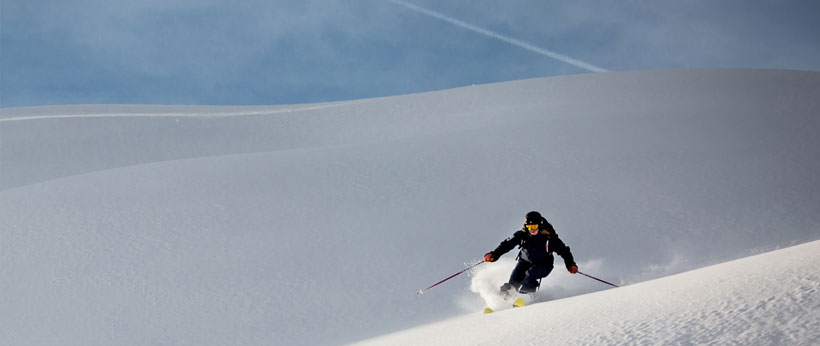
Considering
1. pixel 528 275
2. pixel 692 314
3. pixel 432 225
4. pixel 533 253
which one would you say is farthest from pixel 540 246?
pixel 432 225

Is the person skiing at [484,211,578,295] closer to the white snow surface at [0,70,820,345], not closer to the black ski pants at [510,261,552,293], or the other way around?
the black ski pants at [510,261,552,293]

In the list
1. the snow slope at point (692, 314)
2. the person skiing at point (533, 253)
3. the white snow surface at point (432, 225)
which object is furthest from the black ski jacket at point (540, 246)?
the snow slope at point (692, 314)

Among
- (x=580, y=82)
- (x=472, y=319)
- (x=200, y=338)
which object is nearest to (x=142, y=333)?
(x=200, y=338)

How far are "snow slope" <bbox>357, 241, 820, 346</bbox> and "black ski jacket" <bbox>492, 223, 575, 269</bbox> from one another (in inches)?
46.0

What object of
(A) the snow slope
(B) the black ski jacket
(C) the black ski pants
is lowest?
A: (A) the snow slope

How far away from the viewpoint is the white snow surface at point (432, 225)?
4.10m

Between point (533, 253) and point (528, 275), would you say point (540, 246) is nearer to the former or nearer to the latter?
point (533, 253)

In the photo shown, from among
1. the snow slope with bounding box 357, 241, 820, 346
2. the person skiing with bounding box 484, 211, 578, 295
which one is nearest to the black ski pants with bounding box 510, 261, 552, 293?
the person skiing with bounding box 484, 211, 578, 295

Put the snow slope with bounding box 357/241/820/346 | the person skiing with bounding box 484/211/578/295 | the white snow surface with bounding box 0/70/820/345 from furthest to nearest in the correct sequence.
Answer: the person skiing with bounding box 484/211/578/295 < the white snow surface with bounding box 0/70/820/345 < the snow slope with bounding box 357/241/820/346

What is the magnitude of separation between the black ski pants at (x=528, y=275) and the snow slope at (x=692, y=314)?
3.73ft

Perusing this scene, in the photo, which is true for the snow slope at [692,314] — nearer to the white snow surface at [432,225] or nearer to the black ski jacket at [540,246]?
the white snow surface at [432,225]

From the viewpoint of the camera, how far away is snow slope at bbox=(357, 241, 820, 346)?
2877 mm

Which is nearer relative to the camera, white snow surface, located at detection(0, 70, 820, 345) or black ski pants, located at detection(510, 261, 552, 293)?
white snow surface, located at detection(0, 70, 820, 345)

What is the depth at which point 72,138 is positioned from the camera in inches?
621
